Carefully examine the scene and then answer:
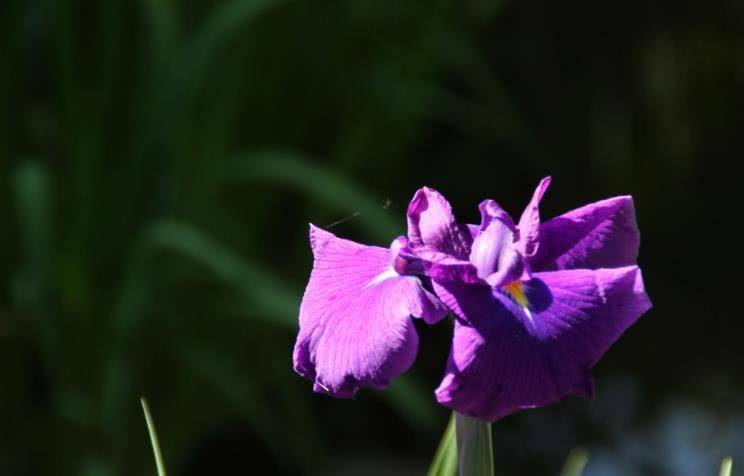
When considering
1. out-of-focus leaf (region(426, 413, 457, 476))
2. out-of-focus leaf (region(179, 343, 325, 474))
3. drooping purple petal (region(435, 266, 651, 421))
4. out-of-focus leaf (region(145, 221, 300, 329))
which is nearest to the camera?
drooping purple petal (region(435, 266, 651, 421))

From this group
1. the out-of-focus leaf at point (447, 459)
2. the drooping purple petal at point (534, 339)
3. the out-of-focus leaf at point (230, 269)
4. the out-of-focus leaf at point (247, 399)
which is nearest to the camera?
the drooping purple petal at point (534, 339)

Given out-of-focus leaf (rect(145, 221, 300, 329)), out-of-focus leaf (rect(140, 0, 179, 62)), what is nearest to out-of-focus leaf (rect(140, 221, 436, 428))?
out-of-focus leaf (rect(145, 221, 300, 329))

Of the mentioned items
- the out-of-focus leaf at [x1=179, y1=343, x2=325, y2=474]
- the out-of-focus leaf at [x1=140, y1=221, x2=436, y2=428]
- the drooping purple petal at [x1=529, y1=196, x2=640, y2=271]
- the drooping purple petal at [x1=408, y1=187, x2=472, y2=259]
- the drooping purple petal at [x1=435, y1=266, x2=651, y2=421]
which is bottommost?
the out-of-focus leaf at [x1=179, y1=343, x2=325, y2=474]

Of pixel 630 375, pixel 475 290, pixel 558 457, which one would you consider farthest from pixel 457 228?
pixel 630 375

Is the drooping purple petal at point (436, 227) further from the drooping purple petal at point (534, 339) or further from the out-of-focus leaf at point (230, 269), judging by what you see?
the out-of-focus leaf at point (230, 269)

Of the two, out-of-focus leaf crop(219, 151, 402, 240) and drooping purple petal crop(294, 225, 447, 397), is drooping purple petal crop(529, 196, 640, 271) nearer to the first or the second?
drooping purple petal crop(294, 225, 447, 397)

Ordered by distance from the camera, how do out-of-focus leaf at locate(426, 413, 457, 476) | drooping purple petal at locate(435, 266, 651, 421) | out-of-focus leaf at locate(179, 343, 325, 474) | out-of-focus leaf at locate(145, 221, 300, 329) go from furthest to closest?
out-of-focus leaf at locate(179, 343, 325, 474) → out-of-focus leaf at locate(145, 221, 300, 329) → out-of-focus leaf at locate(426, 413, 457, 476) → drooping purple petal at locate(435, 266, 651, 421)

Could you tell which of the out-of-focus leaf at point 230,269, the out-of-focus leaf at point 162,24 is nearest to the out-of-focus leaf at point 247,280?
the out-of-focus leaf at point 230,269
